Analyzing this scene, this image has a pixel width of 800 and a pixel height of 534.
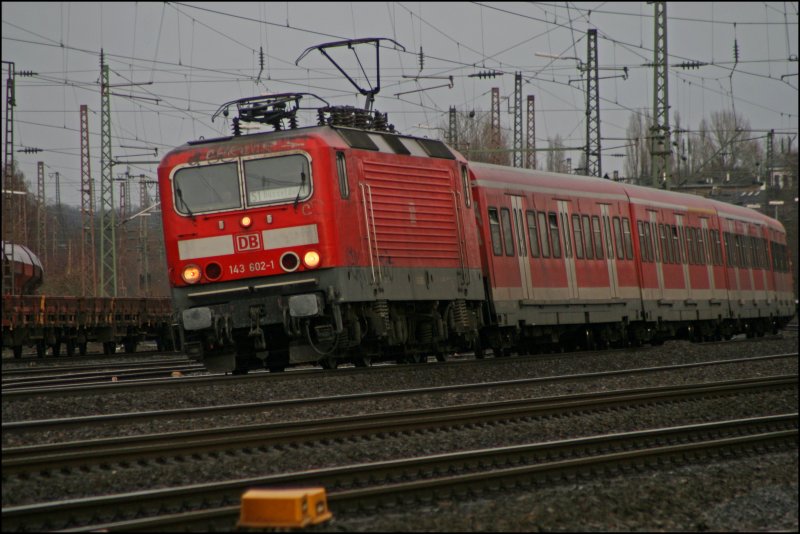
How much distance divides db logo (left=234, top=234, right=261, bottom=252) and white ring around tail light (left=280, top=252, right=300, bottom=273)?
0.37 metres

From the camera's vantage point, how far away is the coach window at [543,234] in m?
20.4

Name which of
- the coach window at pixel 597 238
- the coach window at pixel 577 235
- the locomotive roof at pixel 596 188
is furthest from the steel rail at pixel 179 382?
the coach window at pixel 597 238

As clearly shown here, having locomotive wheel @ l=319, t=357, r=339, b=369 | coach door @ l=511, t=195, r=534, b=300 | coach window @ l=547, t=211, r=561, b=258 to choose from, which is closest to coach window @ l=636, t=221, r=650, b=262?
coach window @ l=547, t=211, r=561, b=258

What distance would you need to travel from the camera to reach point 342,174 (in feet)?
48.2

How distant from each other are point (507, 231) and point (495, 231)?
0.47 metres

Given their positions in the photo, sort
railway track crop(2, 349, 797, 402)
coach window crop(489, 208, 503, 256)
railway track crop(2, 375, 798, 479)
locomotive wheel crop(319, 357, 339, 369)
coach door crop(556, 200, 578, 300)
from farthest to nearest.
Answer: coach door crop(556, 200, 578, 300) < coach window crop(489, 208, 503, 256) < locomotive wheel crop(319, 357, 339, 369) < railway track crop(2, 349, 797, 402) < railway track crop(2, 375, 798, 479)

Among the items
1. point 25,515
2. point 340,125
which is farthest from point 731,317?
point 25,515

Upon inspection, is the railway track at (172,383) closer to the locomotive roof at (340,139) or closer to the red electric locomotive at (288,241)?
the red electric locomotive at (288,241)

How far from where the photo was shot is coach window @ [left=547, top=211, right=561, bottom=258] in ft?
68.1

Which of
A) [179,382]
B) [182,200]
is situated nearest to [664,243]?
[182,200]

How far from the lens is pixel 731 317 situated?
93.1 ft

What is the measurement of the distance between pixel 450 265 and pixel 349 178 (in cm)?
282

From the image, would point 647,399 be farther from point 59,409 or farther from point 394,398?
point 59,409

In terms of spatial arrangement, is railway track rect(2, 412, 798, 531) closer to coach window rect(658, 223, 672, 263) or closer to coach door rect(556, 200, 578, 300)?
coach door rect(556, 200, 578, 300)
